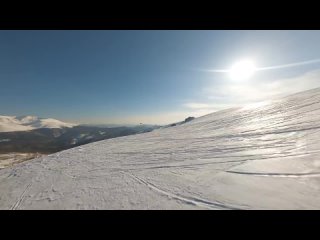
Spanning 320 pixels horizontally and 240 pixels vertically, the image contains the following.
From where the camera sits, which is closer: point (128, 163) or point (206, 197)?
point (206, 197)

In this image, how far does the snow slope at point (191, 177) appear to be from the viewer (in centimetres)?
314

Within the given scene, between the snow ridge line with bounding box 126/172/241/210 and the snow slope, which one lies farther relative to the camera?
the snow slope

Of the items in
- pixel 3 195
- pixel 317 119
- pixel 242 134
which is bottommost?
pixel 3 195

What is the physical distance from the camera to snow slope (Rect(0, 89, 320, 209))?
314cm

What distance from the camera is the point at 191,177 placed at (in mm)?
4129

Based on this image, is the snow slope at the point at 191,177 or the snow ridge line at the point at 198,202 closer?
the snow ridge line at the point at 198,202

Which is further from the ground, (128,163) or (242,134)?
(242,134)
